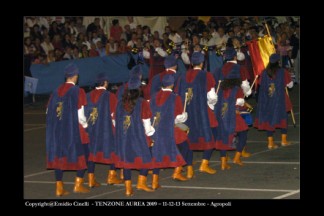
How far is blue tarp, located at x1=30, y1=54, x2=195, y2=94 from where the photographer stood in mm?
25531

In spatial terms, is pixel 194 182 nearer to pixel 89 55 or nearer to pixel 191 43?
pixel 191 43

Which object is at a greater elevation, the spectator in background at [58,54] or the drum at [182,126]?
the spectator in background at [58,54]

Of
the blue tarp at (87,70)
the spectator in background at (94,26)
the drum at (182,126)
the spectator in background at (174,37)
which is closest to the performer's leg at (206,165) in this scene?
the drum at (182,126)

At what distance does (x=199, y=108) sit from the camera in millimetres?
14391

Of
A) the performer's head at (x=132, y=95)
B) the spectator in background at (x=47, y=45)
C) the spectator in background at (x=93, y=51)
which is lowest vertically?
the performer's head at (x=132, y=95)

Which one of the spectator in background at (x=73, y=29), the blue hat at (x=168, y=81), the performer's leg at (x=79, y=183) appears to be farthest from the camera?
the spectator in background at (x=73, y=29)

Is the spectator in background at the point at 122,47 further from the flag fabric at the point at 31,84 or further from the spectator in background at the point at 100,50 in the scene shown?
the flag fabric at the point at 31,84

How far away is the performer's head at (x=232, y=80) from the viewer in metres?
14.6

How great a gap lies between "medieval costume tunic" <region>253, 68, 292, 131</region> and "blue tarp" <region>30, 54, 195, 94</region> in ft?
28.3

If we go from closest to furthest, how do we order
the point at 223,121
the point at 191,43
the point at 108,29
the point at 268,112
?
1. the point at 223,121
2. the point at 268,112
3. the point at 191,43
4. the point at 108,29

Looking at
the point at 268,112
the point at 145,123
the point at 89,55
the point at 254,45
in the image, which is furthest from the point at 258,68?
the point at 89,55

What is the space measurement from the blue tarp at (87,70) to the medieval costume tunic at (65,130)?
12.0 metres

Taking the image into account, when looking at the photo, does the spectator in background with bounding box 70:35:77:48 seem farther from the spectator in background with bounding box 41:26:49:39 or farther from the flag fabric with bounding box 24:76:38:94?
the flag fabric with bounding box 24:76:38:94

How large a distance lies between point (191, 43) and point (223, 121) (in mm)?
10344
